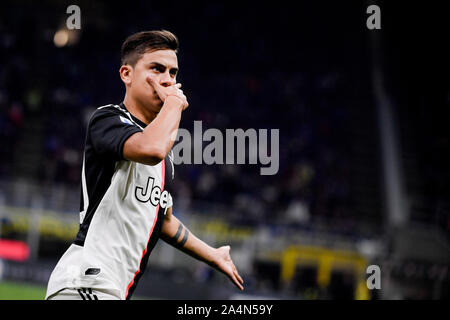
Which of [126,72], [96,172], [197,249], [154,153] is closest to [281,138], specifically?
[197,249]

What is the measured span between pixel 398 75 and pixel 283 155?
5.67 meters

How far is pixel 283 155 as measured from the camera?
19016 mm

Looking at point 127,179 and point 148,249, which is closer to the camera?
point 127,179

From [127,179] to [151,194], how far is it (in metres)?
0.14

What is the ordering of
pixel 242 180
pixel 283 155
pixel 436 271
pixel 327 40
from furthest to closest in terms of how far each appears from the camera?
pixel 327 40 < pixel 283 155 < pixel 242 180 < pixel 436 271

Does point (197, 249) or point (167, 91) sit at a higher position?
point (167, 91)

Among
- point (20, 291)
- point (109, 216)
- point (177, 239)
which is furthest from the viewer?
point (20, 291)

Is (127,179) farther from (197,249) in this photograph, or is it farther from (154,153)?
(197,249)

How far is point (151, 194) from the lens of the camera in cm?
298

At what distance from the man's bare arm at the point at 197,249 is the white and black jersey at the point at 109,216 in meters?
0.53

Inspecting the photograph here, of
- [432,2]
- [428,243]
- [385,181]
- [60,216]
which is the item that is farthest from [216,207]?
[432,2]

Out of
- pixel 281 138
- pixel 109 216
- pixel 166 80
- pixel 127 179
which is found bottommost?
pixel 109 216

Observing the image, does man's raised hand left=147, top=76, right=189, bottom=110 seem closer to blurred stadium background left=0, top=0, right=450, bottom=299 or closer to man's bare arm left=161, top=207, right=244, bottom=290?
man's bare arm left=161, top=207, right=244, bottom=290

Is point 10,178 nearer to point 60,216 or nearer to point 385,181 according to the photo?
point 60,216
